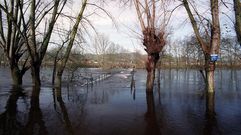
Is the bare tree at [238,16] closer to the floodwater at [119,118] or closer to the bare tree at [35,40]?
the floodwater at [119,118]

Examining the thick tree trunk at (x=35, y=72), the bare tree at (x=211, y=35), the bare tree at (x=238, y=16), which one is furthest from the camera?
the thick tree trunk at (x=35, y=72)

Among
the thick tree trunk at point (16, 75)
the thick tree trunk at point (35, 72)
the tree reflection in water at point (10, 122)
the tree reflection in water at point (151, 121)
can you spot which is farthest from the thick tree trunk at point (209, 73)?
the thick tree trunk at point (16, 75)

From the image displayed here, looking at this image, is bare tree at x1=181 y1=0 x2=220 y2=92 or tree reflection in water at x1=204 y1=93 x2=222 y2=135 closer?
tree reflection in water at x1=204 y1=93 x2=222 y2=135

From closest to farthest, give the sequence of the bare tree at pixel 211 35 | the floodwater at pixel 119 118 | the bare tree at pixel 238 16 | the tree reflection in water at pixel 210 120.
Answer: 1. the floodwater at pixel 119 118
2. the tree reflection in water at pixel 210 120
3. the bare tree at pixel 238 16
4. the bare tree at pixel 211 35

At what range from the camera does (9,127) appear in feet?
29.1

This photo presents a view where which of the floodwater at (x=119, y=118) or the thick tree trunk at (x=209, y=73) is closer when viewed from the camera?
the floodwater at (x=119, y=118)

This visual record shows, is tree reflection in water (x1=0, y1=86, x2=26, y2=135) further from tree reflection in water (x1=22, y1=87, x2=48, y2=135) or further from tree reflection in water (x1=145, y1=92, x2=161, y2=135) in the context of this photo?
tree reflection in water (x1=145, y1=92, x2=161, y2=135)

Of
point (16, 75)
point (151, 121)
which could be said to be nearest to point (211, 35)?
point (151, 121)

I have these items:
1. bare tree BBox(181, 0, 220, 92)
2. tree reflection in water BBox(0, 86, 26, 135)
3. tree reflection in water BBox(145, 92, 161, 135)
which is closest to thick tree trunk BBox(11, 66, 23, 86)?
tree reflection in water BBox(0, 86, 26, 135)

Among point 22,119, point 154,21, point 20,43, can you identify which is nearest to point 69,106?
point 22,119

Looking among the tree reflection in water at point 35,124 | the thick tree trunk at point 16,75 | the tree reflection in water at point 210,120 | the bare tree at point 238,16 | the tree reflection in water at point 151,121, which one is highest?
the bare tree at point 238,16

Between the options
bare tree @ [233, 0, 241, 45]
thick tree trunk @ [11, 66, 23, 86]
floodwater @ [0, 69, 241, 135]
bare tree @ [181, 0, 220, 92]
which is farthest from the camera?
thick tree trunk @ [11, 66, 23, 86]

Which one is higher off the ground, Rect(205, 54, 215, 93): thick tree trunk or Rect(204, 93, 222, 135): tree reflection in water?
Rect(205, 54, 215, 93): thick tree trunk

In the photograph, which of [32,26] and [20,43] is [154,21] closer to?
[32,26]
